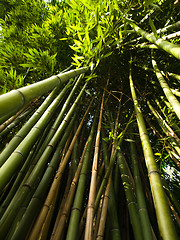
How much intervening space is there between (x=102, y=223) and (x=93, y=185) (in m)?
0.19

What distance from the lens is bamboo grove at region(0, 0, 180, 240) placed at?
0.86m

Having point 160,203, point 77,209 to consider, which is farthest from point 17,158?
point 160,203

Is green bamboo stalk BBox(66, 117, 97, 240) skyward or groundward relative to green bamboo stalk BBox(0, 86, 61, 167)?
groundward

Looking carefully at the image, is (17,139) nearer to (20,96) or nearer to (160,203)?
(20,96)

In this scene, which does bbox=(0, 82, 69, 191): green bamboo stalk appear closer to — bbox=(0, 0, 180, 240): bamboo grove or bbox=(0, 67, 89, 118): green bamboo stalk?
bbox=(0, 0, 180, 240): bamboo grove

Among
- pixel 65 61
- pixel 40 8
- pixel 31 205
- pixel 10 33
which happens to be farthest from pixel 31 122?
pixel 40 8

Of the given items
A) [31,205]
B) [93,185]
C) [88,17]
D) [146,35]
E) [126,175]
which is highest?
[88,17]

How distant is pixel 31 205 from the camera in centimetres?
100

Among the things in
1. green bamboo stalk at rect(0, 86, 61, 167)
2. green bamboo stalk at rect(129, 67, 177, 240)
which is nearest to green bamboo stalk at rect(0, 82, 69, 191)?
green bamboo stalk at rect(0, 86, 61, 167)

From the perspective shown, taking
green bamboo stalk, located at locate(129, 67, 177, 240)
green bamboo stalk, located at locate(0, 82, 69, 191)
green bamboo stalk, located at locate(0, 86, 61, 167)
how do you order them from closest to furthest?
green bamboo stalk, located at locate(129, 67, 177, 240)
green bamboo stalk, located at locate(0, 82, 69, 191)
green bamboo stalk, located at locate(0, 86, 61, 167)

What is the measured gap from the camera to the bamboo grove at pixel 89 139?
2.83ft

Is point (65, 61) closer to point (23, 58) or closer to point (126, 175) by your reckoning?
point (23, 58)

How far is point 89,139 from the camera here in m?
1.56

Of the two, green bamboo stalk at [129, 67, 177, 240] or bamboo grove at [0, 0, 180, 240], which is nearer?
green bamboo stalk at [129, 67, 177, 240]
